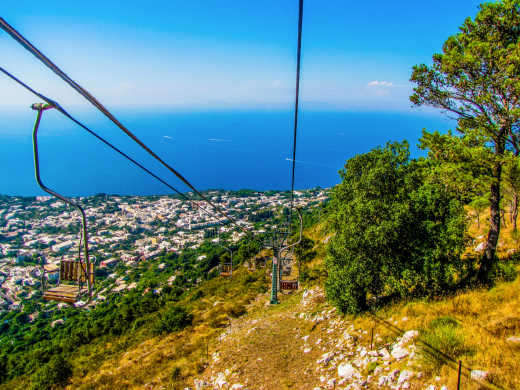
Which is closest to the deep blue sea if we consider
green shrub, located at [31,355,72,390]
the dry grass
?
the dry grass

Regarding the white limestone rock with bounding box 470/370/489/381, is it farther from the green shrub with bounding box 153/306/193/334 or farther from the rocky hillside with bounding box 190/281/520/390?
the green shrub with bounding box 153/306/193/334

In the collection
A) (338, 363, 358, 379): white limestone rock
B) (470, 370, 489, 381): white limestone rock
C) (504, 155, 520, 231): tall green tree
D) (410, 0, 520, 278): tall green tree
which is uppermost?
(410, 0, 520, 278): tall green tree

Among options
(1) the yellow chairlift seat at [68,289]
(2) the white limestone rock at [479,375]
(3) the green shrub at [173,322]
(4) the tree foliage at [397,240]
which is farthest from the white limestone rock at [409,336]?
(3) the green shrub at [173,322]

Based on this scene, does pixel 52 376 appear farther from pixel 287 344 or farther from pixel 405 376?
pixel 405 376

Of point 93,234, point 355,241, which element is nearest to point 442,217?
point 355,241

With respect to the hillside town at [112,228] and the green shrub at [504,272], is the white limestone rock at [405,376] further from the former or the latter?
the hillside town at [112,228]

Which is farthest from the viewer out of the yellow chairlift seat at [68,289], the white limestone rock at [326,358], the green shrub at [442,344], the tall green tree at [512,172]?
the white limestone rock at [326,358]

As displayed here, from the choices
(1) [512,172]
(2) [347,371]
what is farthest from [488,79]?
(2) [347,371]

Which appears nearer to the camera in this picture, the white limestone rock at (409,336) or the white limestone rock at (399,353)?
the white limestone rock at (399,353)
